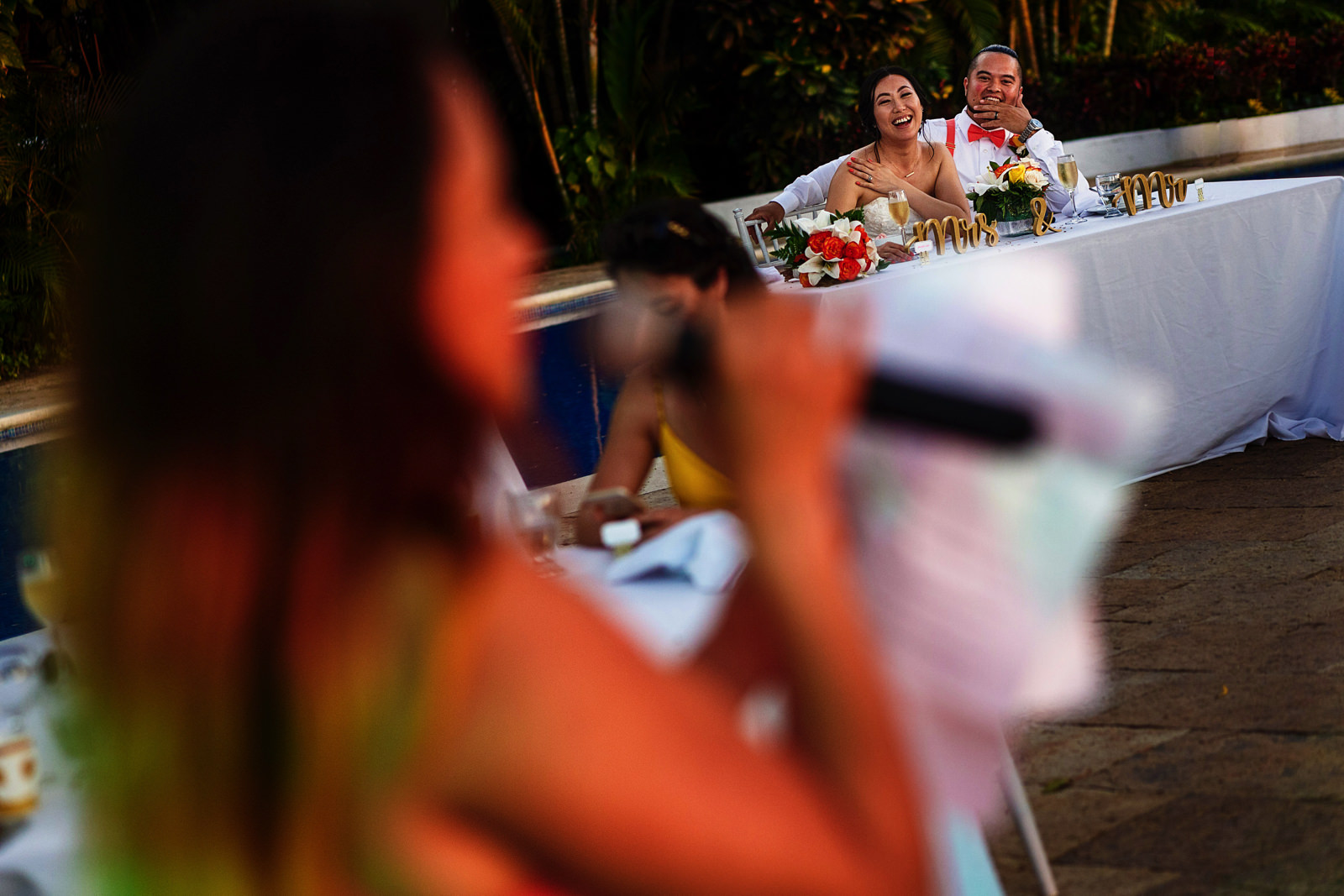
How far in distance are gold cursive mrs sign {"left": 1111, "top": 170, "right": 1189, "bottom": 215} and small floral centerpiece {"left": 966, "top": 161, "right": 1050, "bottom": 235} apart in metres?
0.29

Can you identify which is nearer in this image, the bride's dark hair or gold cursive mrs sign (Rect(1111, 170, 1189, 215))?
gold cursive mrs sign (Rect(1111, 170, 1189, 215))

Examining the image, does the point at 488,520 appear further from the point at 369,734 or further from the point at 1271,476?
the point at 1271,476

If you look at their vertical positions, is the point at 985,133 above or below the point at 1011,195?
above

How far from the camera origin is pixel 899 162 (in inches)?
213

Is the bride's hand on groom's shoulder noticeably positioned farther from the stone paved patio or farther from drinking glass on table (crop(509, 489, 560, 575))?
drinking glass on table (crop(509, 489, 560, 575))

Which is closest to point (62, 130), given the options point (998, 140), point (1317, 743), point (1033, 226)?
point (998, 140)

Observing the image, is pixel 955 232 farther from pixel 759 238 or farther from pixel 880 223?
pixel 759 238

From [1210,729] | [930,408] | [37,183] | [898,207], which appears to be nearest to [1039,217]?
[898,207]

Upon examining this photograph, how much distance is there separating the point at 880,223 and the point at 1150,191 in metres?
1.13

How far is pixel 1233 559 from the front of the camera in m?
3.76

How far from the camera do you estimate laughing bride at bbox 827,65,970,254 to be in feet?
17.0

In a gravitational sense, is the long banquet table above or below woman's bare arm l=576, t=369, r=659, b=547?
below

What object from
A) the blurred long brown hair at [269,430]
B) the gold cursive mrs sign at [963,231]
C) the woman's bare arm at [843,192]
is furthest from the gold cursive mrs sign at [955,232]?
the blurred long brown hair at [269,430]

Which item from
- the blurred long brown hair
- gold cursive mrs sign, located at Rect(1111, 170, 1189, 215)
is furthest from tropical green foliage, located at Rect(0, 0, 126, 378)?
the blurred long brown hair
